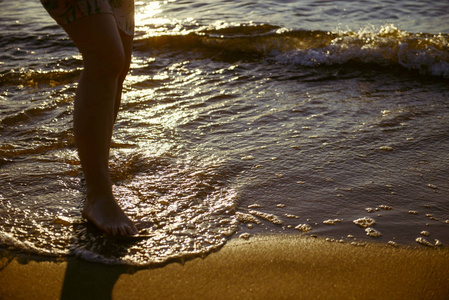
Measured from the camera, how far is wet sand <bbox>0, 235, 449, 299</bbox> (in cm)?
157

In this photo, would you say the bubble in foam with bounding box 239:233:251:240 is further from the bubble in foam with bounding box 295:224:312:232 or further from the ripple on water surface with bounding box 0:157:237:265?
the bubble in foam with bounding box 295:224:312:232

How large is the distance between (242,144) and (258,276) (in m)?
1.36

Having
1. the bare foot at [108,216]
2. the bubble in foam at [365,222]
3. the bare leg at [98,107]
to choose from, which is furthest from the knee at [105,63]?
the bubble in foam at [365,222]

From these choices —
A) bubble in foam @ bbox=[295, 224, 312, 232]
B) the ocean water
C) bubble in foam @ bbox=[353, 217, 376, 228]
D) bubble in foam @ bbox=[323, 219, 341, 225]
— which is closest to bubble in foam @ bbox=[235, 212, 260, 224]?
the ocean water

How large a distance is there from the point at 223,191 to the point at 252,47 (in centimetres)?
424

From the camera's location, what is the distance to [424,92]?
14.1ft

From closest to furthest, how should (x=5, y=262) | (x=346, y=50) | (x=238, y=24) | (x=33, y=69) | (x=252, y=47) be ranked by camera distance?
(x=5, y=262) < (x=33, y=69) < (x=346, y=50) < (x=252, y=47) < (x=238, y=24)

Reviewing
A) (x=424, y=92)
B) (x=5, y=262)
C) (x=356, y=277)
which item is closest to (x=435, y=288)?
(x=356, y=277)

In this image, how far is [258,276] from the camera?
1.66m

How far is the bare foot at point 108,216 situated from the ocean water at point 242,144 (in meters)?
0.05

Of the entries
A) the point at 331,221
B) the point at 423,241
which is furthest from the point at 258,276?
the point at 423,241

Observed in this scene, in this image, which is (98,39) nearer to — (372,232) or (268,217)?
(268,217)

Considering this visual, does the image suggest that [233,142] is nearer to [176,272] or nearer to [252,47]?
[176,272]

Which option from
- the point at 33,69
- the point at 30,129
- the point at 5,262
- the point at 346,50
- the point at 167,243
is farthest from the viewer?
the point at 346,50
